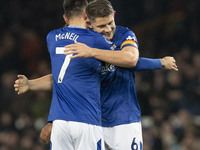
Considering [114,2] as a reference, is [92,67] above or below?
below

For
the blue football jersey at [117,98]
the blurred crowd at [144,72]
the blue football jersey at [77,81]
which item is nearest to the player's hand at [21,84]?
the blue football jersey at [77,81]

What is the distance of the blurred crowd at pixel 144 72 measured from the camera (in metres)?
7.36

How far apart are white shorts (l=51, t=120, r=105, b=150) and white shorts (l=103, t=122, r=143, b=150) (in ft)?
1.45

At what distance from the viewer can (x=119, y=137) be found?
3.73 m

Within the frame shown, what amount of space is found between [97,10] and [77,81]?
2.18 ft

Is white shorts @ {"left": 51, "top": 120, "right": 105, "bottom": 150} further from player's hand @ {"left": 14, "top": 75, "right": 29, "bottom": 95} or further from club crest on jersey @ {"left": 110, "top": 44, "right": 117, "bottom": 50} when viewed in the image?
club crest on jersey @ {"left": 110, "top": 44, "right": 117, "bottom": 50}

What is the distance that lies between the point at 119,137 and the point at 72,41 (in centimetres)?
102

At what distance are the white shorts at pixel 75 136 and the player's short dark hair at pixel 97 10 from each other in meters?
0.95

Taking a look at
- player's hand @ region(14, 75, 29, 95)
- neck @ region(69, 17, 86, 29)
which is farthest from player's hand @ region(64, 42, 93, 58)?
player's hand @ region(14, 75, 29, 95)

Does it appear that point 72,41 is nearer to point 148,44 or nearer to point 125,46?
point 125,46

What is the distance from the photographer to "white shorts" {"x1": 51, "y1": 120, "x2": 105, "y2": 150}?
3240mm

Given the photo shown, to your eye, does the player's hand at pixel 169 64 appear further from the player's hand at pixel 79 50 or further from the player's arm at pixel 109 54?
the player's hand at pixel 79 50

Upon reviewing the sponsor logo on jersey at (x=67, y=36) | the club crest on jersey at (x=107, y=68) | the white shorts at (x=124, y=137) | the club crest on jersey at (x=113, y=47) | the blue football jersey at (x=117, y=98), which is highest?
the sponsor logo on jersey at (x=67, y=36)

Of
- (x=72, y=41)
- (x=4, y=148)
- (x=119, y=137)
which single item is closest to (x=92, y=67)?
(x=72, y=41)
